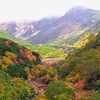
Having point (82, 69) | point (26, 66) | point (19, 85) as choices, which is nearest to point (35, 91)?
point (19, 85)

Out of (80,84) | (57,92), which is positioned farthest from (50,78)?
(57,92)

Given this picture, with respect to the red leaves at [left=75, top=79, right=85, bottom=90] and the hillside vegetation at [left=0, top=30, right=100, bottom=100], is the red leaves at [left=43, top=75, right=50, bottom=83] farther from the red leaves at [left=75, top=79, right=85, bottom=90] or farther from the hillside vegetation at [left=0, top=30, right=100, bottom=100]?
the red leaves at [left=75, top=79, right=85, bottom=90]

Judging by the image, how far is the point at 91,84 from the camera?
14325cm

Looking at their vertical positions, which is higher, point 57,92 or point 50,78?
point 57,92

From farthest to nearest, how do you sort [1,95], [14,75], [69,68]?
[69,68] → [14,75] → [1,95]

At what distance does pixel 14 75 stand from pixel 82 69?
122ft

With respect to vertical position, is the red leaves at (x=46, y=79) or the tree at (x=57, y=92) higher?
the tree at (x=57, y=92)

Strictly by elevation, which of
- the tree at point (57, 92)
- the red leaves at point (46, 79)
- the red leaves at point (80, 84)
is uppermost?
the tree at point (57, 92)

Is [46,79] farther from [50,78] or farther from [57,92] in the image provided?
[57,92]

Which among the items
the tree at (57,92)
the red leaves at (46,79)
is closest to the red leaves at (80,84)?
the tree at (57,92)

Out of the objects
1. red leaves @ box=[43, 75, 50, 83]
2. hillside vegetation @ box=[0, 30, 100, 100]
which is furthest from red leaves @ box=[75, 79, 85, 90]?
red leaves @ box=[43, 75, 50, 83]

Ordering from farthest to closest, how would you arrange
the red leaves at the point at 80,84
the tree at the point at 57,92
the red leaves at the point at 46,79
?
1. the red leaves at the point at 46,79
2. the red leaves at the point at 80,84
3. the tree at the point at 57,92

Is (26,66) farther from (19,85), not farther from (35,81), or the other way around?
(19,85)

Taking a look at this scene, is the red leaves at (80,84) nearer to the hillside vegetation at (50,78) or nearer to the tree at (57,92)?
the hillside vegetation at (50,78)
